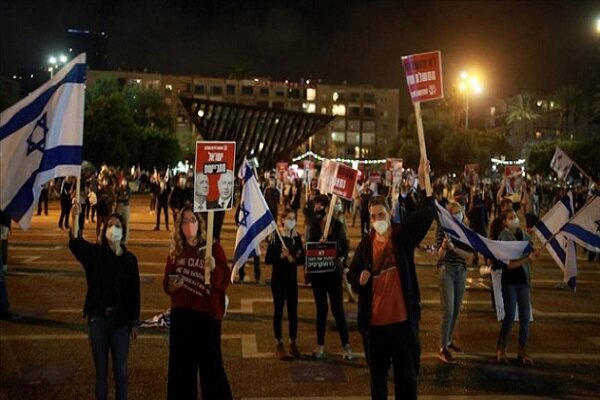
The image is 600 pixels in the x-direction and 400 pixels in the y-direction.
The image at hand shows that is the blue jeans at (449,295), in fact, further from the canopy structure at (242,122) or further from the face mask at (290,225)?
the canopy structure at (242,122)

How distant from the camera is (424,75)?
7.32 metres

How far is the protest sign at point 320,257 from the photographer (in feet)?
26.7

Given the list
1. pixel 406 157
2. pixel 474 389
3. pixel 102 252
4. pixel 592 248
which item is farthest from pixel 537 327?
pixel 406 157

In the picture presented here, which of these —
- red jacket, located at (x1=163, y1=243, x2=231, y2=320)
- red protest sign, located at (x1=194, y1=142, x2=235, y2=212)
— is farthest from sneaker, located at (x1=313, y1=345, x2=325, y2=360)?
red jacket, located at (x1=163, y1=243, x2=231, y2=320)

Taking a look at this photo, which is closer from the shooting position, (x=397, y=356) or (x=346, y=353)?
(x=397, y=356)

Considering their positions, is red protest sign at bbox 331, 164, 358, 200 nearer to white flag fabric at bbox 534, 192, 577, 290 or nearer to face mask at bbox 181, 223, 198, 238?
white flag fabric at bbox 534, 192, 577, 290

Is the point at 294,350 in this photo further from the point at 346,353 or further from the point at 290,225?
the point at 290,225

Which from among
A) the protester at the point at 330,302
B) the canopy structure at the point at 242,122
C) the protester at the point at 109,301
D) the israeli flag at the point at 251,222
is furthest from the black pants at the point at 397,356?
the canopy structure at the point at 242,122

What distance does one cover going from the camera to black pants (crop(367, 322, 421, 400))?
5457 millimetres

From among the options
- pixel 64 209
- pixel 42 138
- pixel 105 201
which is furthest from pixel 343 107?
pixel 42 138

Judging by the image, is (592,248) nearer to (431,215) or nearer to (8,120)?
(431,215)

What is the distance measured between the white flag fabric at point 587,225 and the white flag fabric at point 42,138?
5.16 meters

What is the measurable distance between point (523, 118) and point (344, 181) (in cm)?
10482

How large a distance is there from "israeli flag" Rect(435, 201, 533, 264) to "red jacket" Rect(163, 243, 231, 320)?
226cm
